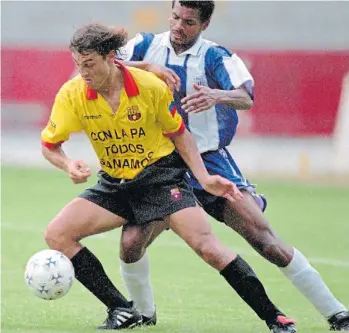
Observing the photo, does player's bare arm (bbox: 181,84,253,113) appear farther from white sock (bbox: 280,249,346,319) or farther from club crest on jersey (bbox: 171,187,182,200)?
white sock (bbox: 280,249,346,319)

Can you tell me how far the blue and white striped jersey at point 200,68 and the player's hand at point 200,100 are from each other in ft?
1.40

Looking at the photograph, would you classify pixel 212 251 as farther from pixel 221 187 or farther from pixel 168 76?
pixel 168 76

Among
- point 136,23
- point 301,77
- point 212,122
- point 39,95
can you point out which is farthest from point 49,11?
point 212,122

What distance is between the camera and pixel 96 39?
658cm

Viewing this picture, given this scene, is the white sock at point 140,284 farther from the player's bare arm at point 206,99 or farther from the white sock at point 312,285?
the player's bare arm at point 206,99

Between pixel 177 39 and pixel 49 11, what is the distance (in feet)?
66.6

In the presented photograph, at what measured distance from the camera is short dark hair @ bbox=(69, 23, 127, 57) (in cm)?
654

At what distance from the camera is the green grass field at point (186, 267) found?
296 inches

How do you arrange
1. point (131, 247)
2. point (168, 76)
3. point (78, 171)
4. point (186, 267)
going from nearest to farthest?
point (78, 171), point (168, 76), point (131, 247), point (186, 267)

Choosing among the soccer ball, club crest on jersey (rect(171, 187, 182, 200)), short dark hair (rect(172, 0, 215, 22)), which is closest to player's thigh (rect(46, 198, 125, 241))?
the soccer ball

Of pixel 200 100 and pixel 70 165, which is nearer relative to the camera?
pixel 70 165

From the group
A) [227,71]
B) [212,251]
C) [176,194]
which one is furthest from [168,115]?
[212,251]

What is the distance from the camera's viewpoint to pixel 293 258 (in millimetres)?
7254

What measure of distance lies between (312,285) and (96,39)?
83.1 inches
